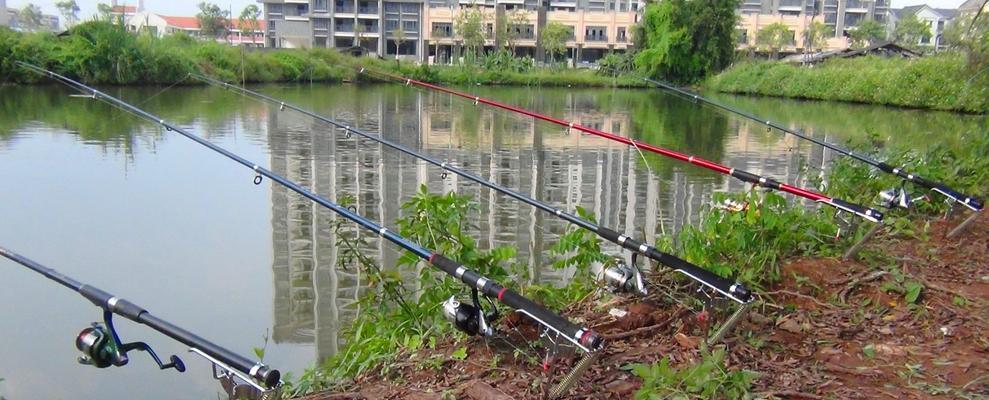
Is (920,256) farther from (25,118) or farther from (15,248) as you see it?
(25,118)

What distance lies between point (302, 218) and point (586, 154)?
5.53 metres

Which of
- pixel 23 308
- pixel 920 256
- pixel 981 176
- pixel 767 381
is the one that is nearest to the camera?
pixel 767 381

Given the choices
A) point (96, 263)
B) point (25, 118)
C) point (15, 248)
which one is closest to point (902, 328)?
point (96, 263)

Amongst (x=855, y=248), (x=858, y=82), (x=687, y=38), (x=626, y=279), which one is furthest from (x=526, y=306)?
(x=687, y=38)

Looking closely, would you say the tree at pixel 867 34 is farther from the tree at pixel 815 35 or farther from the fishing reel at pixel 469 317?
the fishing reel at pixel 469 317

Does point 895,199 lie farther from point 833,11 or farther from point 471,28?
point 833,11

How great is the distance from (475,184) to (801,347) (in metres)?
5.54

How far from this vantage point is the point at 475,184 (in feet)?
27.9

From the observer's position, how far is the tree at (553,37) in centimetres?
5484

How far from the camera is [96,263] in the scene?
18.5ft

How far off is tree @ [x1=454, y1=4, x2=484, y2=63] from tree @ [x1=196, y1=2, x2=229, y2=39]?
27.0m

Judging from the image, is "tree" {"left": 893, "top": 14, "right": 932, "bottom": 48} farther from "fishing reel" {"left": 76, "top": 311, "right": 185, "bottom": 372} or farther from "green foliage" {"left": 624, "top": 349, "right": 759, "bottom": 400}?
"fishing reel" {"left": 76, "top": 311, "right": 185, "bottom": 372}

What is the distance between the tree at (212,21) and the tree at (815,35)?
48.5 meters

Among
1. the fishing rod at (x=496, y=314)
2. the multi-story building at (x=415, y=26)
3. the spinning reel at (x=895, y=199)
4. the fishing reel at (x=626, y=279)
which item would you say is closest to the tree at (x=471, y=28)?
the multi-story building at (x=415, y=26)
